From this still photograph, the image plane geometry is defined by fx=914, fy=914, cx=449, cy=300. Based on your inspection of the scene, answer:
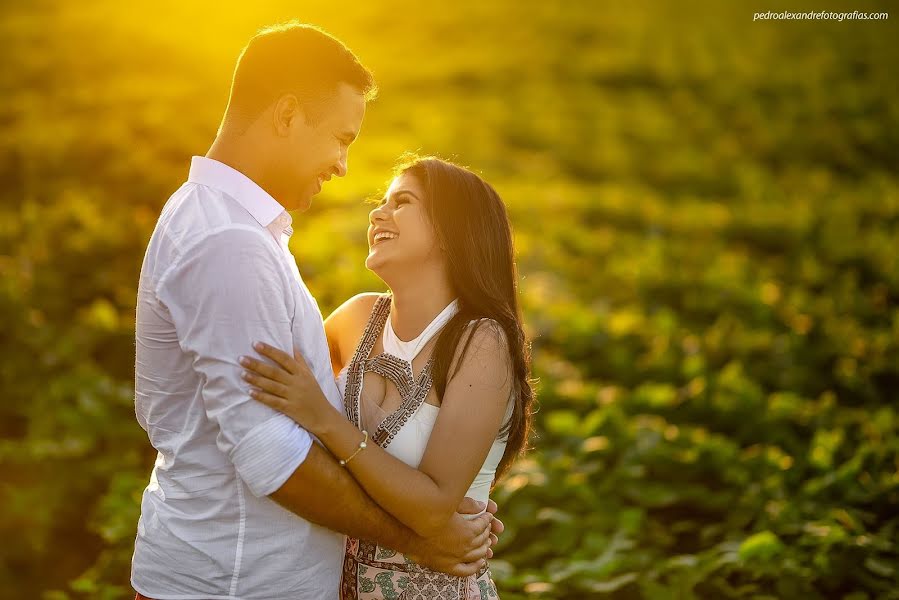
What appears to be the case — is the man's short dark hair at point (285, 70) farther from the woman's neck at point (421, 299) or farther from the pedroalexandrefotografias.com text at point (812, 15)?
the pedroalexandrefotografias.com text at point (812, 15)

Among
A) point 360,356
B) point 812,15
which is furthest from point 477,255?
point 812,15

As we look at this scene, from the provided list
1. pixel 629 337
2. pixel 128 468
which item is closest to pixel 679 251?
pixel 629 337

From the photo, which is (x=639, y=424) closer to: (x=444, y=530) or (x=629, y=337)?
(x=629, y=337)

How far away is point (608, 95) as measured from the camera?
59.5 feet

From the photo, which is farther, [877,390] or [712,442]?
[877,390]

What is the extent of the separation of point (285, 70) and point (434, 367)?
972mm

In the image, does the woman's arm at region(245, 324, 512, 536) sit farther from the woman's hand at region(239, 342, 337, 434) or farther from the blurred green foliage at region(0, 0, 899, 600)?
the blurred green foliage at region(0, 0, 899, 600)

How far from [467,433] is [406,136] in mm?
11986

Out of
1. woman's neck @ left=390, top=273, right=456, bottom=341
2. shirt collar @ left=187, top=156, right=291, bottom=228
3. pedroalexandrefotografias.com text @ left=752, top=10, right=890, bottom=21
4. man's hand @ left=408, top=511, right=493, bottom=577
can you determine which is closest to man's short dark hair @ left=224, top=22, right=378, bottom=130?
shirt collar @ left=187, top=156, right=291, bottom=228

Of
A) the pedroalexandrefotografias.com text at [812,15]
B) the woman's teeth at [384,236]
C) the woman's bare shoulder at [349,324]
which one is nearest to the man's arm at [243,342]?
the woman's teeth at [384,236]

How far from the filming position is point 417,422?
2758 mm

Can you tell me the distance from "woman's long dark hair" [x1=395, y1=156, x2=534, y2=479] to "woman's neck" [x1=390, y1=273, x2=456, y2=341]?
0.04 metres

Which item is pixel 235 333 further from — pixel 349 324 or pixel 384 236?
pixel 349 324

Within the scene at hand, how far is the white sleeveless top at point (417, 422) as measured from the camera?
8.99 ft
